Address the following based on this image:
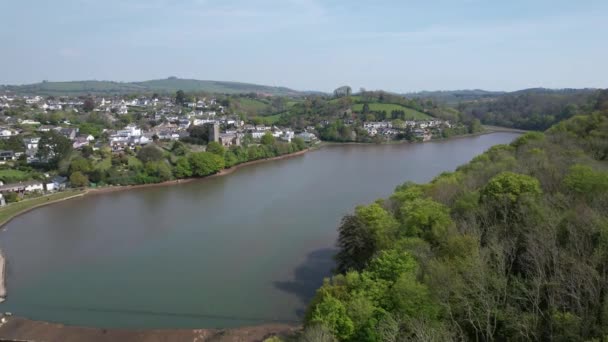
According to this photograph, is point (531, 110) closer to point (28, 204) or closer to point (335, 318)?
point (28, 204)

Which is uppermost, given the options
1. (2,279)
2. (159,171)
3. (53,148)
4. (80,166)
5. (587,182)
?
(587,182)

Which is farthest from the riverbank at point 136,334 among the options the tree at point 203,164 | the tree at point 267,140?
the tree at point 267,140

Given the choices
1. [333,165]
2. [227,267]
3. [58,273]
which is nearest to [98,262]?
[58,273]

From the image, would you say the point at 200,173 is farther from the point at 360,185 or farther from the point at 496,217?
the point at 496,217

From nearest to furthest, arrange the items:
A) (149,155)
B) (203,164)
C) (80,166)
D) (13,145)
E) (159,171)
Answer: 1. (80,166)
2. (159,171)
3. (203,164)
4. (149,155)
5. (13,145)

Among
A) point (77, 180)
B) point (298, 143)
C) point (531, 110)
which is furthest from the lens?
point (531, 110)

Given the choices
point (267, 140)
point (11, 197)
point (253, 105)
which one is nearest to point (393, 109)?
point (253, 105)

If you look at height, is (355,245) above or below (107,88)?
below
